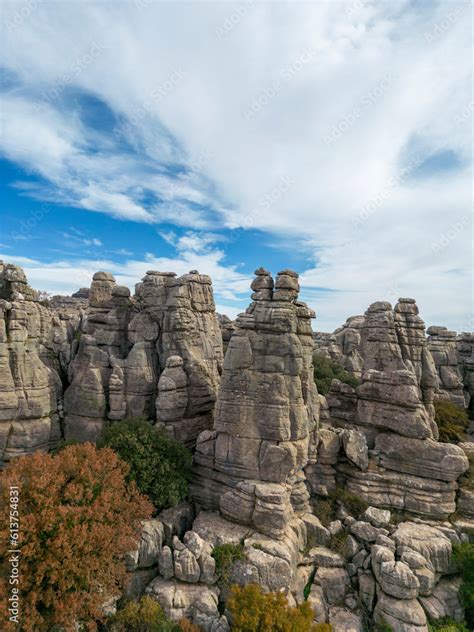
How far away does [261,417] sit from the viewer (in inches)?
818

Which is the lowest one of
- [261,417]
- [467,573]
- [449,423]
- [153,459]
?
[467,573]

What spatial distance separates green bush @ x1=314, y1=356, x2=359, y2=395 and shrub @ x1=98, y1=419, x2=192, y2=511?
1771 cm

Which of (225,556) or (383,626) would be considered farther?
(225,556)

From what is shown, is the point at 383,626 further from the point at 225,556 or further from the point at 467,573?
the point at 225,556

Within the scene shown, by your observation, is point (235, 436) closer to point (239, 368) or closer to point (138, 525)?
point (239, 368)

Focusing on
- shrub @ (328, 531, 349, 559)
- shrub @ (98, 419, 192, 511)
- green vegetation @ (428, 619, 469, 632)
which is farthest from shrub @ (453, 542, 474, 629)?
shrub @ (98, 419, 192, 511)

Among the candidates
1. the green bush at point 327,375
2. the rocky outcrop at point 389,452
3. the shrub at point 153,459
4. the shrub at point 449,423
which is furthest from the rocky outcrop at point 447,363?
the shrub at point 153,459

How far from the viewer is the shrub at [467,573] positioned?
17.6 metres

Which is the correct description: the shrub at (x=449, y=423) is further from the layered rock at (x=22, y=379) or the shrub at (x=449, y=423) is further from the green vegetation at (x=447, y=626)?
the layered rock at (x=22, y=379)

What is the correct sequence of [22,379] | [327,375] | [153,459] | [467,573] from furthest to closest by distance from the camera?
[327,375] → [22,379] → [153,459] → [467,573]

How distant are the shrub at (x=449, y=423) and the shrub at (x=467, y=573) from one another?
11.4 meters

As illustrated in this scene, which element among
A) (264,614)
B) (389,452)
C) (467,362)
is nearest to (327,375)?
(389,452)

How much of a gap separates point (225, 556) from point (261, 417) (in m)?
7.16

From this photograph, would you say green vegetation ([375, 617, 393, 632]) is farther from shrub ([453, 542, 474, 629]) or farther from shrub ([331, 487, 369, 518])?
shrub ([331, 487, 369, 518])
